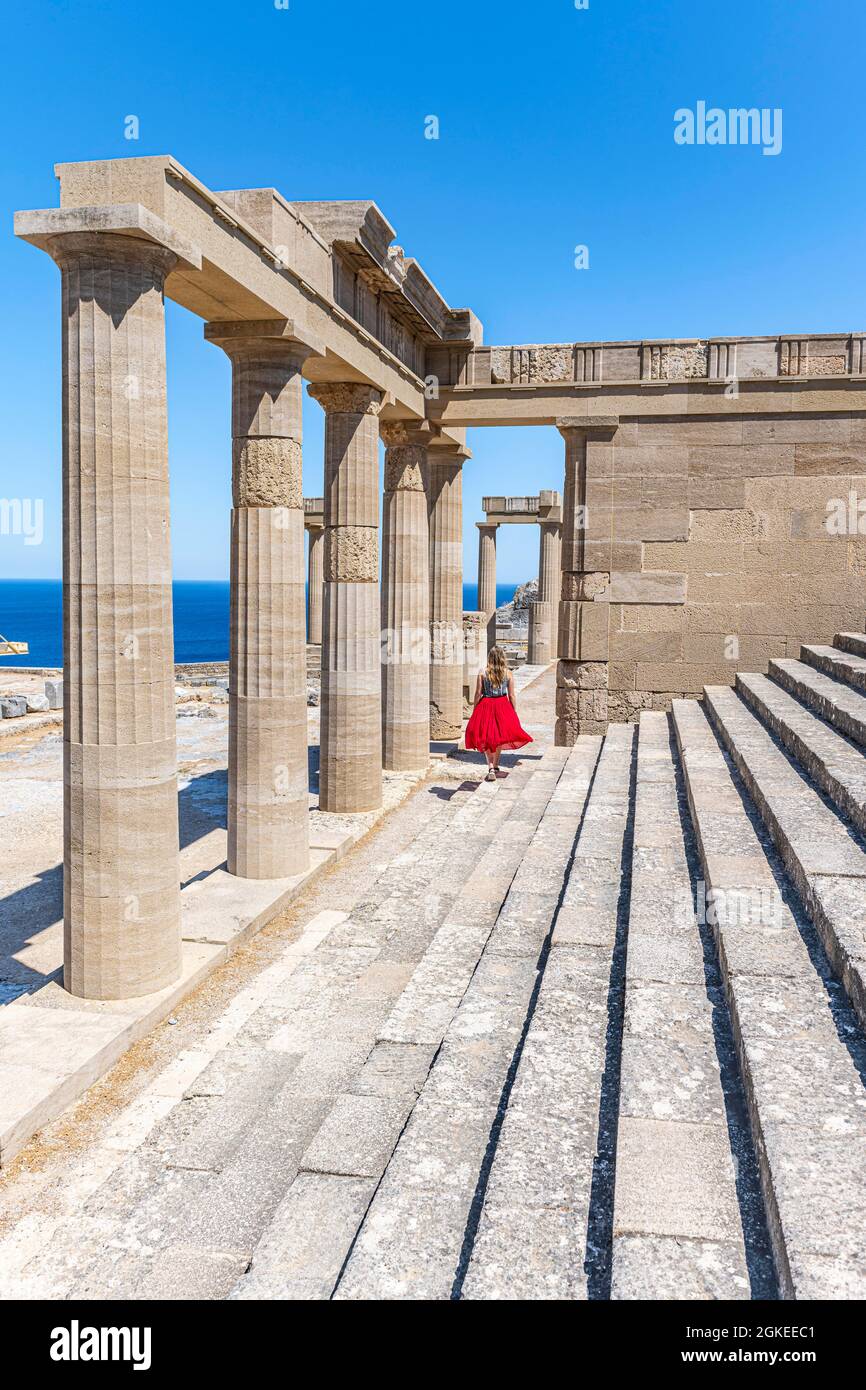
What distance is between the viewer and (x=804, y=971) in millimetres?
5020

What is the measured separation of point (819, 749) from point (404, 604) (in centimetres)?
797

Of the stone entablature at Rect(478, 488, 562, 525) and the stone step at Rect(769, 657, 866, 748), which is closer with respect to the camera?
the stone step at Rect(769, 657, 866, 748)

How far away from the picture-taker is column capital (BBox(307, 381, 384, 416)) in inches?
464

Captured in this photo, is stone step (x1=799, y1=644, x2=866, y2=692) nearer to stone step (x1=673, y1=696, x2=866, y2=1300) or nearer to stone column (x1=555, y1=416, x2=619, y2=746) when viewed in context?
stone column (x1=555, y1=416, x2=619, y2=746)

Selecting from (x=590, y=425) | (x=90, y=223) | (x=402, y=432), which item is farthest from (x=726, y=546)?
(x=90, y=223)

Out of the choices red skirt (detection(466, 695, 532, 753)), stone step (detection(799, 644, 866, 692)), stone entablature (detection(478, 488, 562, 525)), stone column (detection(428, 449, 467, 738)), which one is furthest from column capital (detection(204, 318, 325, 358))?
stone entablature (detection(478, 488, 562, 525))

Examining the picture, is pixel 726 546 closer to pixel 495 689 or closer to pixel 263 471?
pixel 495 689

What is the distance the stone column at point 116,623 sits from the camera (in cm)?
625

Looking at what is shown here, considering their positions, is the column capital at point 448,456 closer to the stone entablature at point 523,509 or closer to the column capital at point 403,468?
the column capital at point 403,468

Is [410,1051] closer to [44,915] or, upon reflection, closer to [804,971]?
[804,971]

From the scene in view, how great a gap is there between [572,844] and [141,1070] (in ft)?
14.2

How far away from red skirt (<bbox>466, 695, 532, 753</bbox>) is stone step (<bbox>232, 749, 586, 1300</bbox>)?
4725 millimetres

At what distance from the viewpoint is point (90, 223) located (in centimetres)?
602
